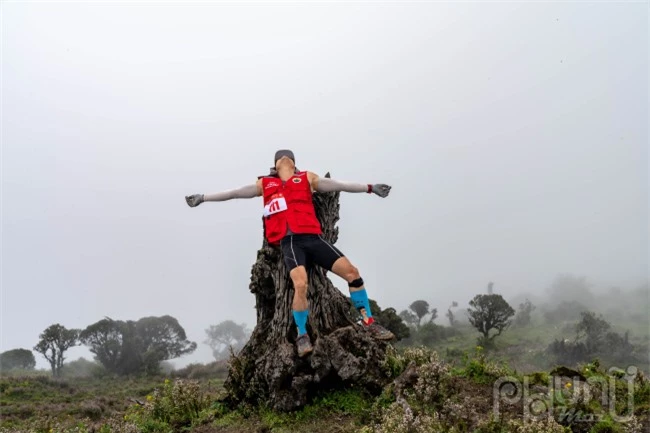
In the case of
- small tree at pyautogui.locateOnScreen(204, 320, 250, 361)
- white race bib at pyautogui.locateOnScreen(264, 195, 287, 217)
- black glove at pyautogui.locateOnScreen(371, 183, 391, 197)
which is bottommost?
small tree at pyautogui.locateOnScreen(204, 320, 250, 361)

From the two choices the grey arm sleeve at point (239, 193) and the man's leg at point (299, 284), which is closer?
the man's leg at point (299, 284)

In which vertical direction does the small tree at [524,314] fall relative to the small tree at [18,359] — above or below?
above

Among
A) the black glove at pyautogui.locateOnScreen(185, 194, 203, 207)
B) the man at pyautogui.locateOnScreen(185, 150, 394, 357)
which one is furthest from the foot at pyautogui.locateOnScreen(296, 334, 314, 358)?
the black glove at pyautogui.locateOnScreen(185, 194, 203, 207)

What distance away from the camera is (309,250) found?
6.57 metres

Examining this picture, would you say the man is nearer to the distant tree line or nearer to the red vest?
the red vest

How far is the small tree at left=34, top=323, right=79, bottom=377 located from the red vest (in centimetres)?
3533

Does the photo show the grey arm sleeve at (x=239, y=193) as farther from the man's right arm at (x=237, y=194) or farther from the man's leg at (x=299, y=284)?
the man's leg at (x=299, y=284)

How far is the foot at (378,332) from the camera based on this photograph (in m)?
6.53

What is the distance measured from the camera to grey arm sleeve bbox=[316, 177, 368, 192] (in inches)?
269

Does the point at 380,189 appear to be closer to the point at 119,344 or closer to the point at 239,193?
the point at 239,193

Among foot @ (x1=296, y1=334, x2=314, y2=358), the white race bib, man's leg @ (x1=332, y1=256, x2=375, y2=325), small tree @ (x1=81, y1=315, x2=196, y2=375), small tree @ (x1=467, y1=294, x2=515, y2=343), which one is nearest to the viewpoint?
foot @ (x1=296, y1=334, x2=314, y2=358)

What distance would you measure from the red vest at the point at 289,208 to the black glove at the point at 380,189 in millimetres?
1022

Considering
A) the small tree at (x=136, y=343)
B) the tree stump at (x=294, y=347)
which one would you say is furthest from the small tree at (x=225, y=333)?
the tree stump at (x=294, y=347)

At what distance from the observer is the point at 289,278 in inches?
274
